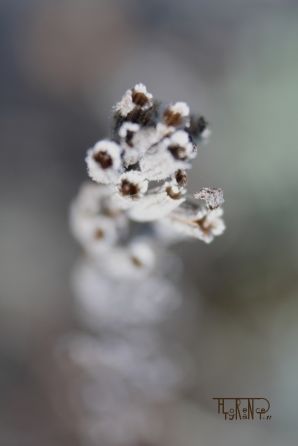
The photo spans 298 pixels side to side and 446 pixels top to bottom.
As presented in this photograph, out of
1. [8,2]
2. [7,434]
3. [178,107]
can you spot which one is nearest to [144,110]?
[178,107]

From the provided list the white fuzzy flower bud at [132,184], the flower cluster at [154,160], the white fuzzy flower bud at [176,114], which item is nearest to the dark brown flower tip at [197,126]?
the flower cluster at [154,160]

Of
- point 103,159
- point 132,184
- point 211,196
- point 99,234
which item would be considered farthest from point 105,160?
point 99,234

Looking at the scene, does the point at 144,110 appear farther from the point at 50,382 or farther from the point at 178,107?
the point at 50,382

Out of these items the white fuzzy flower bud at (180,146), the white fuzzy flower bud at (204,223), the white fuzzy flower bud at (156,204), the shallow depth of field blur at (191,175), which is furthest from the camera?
the shallow depth of field blur at (191,175)

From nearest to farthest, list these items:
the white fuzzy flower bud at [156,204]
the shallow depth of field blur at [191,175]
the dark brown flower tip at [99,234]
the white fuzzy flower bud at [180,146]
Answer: the white fuzzy flower bud at [180,146] → the white fuzzy flower bud at [156,204] → the dark brown flower tip at [99,234] → the shallow depth of field blur at [191,175]

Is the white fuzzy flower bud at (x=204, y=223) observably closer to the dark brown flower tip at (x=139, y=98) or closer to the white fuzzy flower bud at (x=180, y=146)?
the white fuzzy flower bud at (x=180, y=146)
